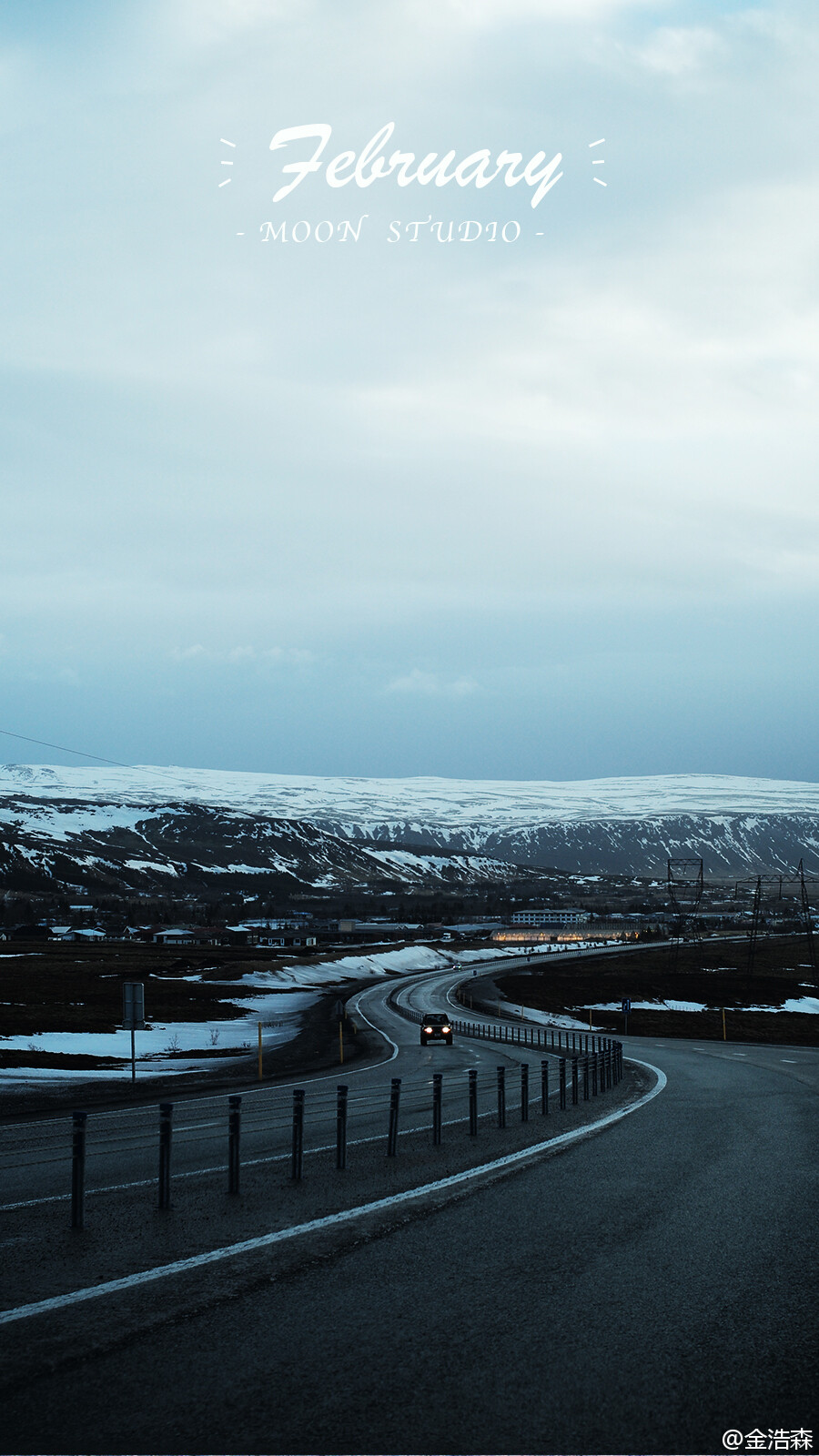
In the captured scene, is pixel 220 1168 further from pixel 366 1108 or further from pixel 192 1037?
pixel 192 1037

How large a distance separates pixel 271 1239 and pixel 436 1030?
1649 inches

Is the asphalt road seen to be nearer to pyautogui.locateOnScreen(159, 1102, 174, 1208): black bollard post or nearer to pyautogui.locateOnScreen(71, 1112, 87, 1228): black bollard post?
pyautogui.locateOnScreen(159, 1102, 174, 1208): black bollard post

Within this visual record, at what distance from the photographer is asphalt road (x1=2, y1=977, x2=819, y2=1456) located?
21.5 feet

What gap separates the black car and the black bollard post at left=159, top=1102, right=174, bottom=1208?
128ft

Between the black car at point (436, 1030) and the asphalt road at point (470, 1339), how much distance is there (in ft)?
125

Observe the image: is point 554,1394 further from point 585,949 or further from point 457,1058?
point 585,949

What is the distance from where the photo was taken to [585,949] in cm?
18212

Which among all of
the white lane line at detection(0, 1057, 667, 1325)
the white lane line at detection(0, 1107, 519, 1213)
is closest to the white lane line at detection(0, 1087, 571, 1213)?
the white lane line at detection(0, 1107, 519, 1213)

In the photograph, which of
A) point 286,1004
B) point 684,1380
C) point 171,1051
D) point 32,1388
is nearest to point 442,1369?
point 684,1380

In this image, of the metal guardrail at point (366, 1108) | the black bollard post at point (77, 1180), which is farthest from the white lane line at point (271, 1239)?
the black bollard post at point (77, 1180)

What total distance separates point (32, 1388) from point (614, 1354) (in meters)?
4.02

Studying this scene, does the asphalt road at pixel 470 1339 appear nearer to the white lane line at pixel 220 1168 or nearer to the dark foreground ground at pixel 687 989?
the white lane line at pixel 220 1168

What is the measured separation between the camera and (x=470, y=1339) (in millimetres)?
8203

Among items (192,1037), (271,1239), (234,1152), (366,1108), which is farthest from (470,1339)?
(192,1037)
